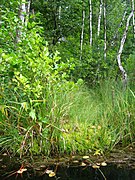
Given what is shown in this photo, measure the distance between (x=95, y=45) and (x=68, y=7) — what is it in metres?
1.45

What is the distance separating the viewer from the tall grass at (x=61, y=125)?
8.28 ft

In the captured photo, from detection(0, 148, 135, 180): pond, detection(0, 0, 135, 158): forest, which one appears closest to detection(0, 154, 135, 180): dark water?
detection(0, 148, 135, 180): pond

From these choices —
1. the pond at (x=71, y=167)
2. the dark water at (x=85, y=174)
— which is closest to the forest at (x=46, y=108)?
the pond at (x=71, y=167)

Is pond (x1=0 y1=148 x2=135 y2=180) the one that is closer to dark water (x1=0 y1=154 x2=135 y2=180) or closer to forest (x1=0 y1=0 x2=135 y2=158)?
dark water (x1=0 y1=154 x2=135 y2=180)

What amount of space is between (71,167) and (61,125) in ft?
1.61

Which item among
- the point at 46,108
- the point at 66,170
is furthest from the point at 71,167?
the point at 46,108

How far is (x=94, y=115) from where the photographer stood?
311cm

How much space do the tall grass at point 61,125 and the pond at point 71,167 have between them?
0.40ft

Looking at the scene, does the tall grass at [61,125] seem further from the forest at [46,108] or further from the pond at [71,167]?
the pond at [71,167]

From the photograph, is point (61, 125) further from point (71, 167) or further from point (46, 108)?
point (71, 167)

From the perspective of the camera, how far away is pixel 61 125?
2.65 metres

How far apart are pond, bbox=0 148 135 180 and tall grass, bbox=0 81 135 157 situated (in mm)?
121

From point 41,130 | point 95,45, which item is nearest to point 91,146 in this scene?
point 41,130

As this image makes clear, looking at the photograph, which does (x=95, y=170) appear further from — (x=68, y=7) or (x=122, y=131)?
(x=68, y=7)
